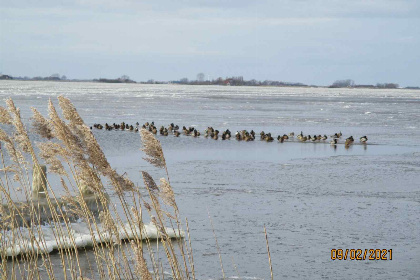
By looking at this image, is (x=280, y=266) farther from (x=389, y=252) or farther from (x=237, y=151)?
(x=237, y=151)

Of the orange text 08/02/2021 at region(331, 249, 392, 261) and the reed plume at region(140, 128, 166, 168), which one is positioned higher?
the reed plume at region(140, 128, 166, 168)

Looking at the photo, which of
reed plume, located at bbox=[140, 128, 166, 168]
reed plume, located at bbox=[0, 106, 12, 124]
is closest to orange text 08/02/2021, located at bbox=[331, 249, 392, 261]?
reed plume, located at bbox=[140, 128, 166, 168]

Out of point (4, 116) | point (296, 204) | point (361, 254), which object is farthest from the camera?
point (296, 204)

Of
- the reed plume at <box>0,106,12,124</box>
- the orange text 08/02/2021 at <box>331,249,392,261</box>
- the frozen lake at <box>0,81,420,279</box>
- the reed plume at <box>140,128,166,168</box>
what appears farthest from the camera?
the orange text 08/02/2021 at <box>331,249,392,261</box>

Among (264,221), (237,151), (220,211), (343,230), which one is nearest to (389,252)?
(343,230)

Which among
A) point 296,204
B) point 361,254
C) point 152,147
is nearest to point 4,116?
point 152,147

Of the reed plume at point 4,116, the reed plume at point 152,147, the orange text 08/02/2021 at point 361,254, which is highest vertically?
the reed plume at point 4,116

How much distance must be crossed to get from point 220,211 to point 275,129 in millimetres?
23939

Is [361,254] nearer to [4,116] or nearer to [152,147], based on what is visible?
[152,147]

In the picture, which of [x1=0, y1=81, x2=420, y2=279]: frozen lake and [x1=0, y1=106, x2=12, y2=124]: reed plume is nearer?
[x1=0, y1=106, x2=12, y2=124]: reed plume

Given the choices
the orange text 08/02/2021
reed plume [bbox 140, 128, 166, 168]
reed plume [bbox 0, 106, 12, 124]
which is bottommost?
the orange text 08/02/2021

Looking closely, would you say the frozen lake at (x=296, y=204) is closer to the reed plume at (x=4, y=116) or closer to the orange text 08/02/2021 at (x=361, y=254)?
the orange text 08/02/2021 at (x=361, y=254)

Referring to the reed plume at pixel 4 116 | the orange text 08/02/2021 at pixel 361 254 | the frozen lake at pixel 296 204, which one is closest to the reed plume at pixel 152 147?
the reed plume at pixel 4 116

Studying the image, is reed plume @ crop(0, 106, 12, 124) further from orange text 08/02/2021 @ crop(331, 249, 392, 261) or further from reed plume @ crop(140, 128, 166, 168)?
orange text 08/02/2021 @ crop(331, 249, 392, 261)
